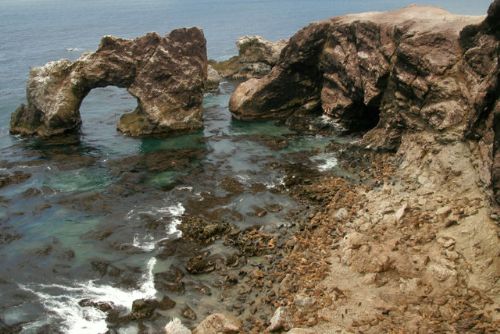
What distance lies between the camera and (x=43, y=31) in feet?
459

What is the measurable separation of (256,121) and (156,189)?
17587 mm

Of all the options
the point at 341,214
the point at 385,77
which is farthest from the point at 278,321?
the point at 385,77

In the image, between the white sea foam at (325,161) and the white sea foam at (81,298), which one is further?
the white sea foam at (325,161)

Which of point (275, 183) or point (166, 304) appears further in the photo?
point (275, 183)

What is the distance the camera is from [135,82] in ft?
153

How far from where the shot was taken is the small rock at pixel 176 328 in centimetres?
1961

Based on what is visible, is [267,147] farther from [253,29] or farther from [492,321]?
[253,29]

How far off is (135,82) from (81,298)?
2840 centimetres

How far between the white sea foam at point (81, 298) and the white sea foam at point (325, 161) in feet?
53.0

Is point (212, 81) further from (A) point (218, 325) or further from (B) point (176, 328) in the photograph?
(A) point (218, 325)

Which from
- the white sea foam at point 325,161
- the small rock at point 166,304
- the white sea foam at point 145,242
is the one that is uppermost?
the white sea foam at point 325,161

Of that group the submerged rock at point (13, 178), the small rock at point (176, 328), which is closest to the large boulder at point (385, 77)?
the small rock at point (176, 328)

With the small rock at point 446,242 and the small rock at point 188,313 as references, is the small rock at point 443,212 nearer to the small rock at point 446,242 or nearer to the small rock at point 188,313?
the small rock at point 446,242

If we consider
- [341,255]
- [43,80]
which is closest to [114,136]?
[43,80]
